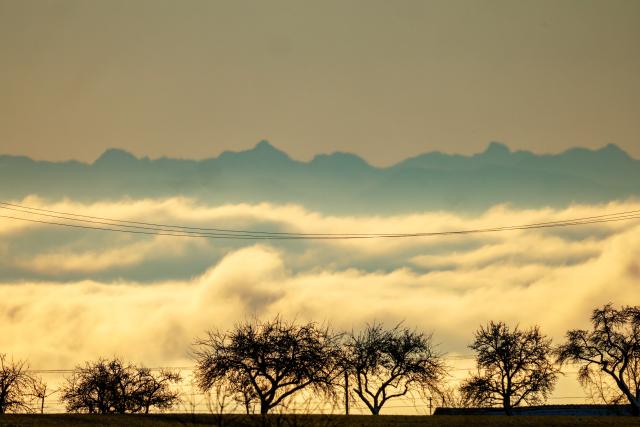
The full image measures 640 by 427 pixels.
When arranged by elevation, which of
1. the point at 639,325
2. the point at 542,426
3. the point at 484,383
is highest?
the point at 639,325

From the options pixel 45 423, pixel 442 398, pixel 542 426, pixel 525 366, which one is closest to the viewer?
pixel 45 423

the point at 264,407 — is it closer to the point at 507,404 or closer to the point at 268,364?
the point at 268,364

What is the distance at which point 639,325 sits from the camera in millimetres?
78062

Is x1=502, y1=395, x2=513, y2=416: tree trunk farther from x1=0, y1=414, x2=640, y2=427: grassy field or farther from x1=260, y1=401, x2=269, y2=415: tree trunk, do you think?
x1=260, y1=401, x2=269, y2=415: tree trunk

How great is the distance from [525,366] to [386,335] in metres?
17.7

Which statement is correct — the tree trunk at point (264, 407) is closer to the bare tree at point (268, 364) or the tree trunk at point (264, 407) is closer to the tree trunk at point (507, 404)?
the bare tree at point (268, 364)

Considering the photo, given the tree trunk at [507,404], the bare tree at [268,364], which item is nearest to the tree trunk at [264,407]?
the bare tree at [268,364]

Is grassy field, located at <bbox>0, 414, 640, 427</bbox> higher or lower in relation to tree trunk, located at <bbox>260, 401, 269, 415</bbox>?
lower

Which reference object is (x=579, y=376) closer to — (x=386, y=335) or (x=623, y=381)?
(x=623, y=381)

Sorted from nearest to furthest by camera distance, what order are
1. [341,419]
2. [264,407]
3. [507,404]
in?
[341,419] < [264,407] < [507,404]

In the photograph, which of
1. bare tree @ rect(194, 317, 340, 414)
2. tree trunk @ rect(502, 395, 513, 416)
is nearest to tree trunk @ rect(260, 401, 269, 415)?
bare tree @ rect(194, 317, 340, 414)

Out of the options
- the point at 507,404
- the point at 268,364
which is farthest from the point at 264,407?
the point at 507,404

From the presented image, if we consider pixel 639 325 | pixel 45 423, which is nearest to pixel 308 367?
pixel 45 423

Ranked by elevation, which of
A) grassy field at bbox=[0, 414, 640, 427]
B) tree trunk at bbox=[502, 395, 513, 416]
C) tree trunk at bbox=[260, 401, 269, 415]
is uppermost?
tree trunk at bbox=[502, 395, 513, 416]
